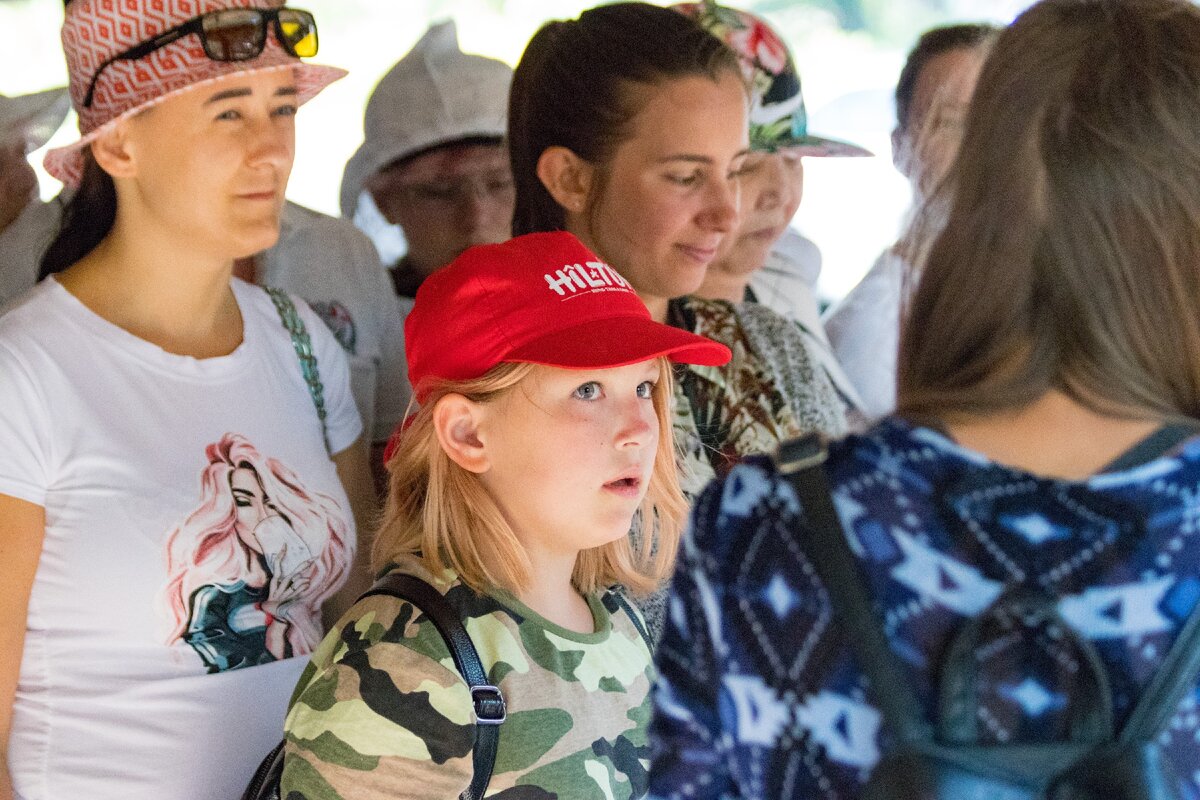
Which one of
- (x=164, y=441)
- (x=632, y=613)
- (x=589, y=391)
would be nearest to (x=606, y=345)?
(x=589, y=391)

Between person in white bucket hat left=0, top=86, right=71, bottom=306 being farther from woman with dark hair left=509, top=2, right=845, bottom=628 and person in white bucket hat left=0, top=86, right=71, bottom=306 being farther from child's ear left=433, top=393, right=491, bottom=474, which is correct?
child's ear left=433, top=393, right=491, bottom=474

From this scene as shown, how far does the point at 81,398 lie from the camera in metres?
1.80

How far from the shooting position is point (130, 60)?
1.97 meters

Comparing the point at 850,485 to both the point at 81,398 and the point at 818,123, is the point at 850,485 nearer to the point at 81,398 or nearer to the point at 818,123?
the point at 81,398

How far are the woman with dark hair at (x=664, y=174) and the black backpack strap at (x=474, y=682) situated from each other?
75 cm

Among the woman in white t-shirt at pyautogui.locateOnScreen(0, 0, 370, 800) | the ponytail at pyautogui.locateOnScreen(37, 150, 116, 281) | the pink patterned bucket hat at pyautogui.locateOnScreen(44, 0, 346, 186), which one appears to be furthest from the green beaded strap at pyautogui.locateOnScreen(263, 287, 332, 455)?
the pink patterned bucket hat at pyautogui.locateOnScreen(44, 0, 346, 186)

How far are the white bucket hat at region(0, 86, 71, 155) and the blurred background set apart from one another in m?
0.79

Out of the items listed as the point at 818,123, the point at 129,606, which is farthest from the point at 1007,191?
the point at 818,123

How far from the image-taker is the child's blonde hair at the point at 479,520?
166cm

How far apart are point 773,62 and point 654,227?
2.28 ft

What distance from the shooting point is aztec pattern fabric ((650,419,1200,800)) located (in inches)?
33.8

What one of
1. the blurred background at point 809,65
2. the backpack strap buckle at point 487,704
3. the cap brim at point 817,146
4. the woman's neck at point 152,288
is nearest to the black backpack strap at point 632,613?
the backpack strap buckle at point 487,704

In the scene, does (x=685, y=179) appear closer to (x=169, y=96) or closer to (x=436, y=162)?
(x=169, y=96)

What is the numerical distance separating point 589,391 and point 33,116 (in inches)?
67.1
